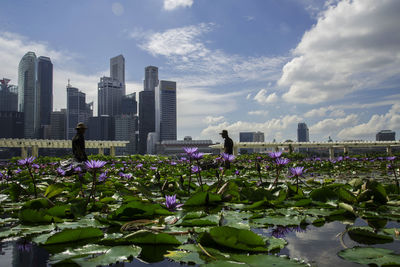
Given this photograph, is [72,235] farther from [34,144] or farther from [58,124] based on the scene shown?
[58,124]

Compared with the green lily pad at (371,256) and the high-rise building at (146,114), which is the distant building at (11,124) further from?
the green lily pad at (371,256)

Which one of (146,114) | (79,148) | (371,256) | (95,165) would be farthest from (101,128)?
(371,256)

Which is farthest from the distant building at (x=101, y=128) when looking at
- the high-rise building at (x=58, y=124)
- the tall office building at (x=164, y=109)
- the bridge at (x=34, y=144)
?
the bridge at (x=34, y=144)

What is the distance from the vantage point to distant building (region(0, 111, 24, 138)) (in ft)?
454

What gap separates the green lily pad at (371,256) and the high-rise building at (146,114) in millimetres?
180287

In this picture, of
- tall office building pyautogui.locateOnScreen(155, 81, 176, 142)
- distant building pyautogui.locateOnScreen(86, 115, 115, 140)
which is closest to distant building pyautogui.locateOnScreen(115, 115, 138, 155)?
distant building pyautogui.locateOnScreen(86, 115, 115, 140)

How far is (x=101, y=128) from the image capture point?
17900 centimetres

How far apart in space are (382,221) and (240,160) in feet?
42.1

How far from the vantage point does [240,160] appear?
14648mm

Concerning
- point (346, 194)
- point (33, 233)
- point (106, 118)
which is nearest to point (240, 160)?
point (346, 194)

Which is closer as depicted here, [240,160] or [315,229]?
[315,229]

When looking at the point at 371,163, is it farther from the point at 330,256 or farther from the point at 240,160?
the point at 330,256

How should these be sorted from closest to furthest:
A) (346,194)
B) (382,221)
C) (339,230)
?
(339,230)
(382,221)
(346,194)

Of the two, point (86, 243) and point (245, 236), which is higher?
point (245, 236)
